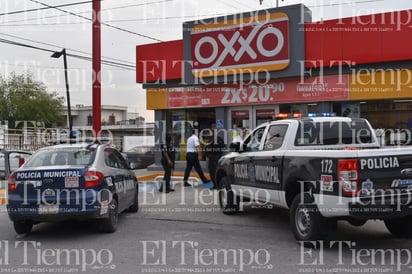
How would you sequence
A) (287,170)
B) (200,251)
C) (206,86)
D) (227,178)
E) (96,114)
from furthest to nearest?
1. (206,86)
2. (96,114)
3. (227,178)
4. (287,170)
5. (200,251)

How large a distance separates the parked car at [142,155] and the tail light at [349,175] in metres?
19.5

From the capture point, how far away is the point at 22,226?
8.70m

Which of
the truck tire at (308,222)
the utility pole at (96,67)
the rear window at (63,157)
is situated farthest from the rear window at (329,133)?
the utility pole at (96,67)

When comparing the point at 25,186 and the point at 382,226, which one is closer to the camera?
the point at 25,186

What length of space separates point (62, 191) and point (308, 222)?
3945 millimetres

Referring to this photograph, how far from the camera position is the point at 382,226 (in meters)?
9.20

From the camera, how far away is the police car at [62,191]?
814 centimetres

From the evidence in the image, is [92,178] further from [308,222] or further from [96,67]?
[96,67]

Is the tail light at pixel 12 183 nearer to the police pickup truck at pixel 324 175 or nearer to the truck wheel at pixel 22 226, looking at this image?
the truck wheel at pixel 22 226

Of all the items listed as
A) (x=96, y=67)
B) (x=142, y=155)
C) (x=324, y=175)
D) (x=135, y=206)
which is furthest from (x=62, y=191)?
(x=142, y=155)

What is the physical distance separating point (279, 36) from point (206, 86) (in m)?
3.54

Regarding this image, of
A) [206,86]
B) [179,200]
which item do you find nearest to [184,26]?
[206,86]

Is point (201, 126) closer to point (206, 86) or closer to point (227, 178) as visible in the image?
point (206, 86)

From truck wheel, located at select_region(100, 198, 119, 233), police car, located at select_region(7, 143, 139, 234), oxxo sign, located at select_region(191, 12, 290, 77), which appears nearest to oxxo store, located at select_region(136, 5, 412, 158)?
oxxo sign, located at select_region(191, 12, 290, 77)
